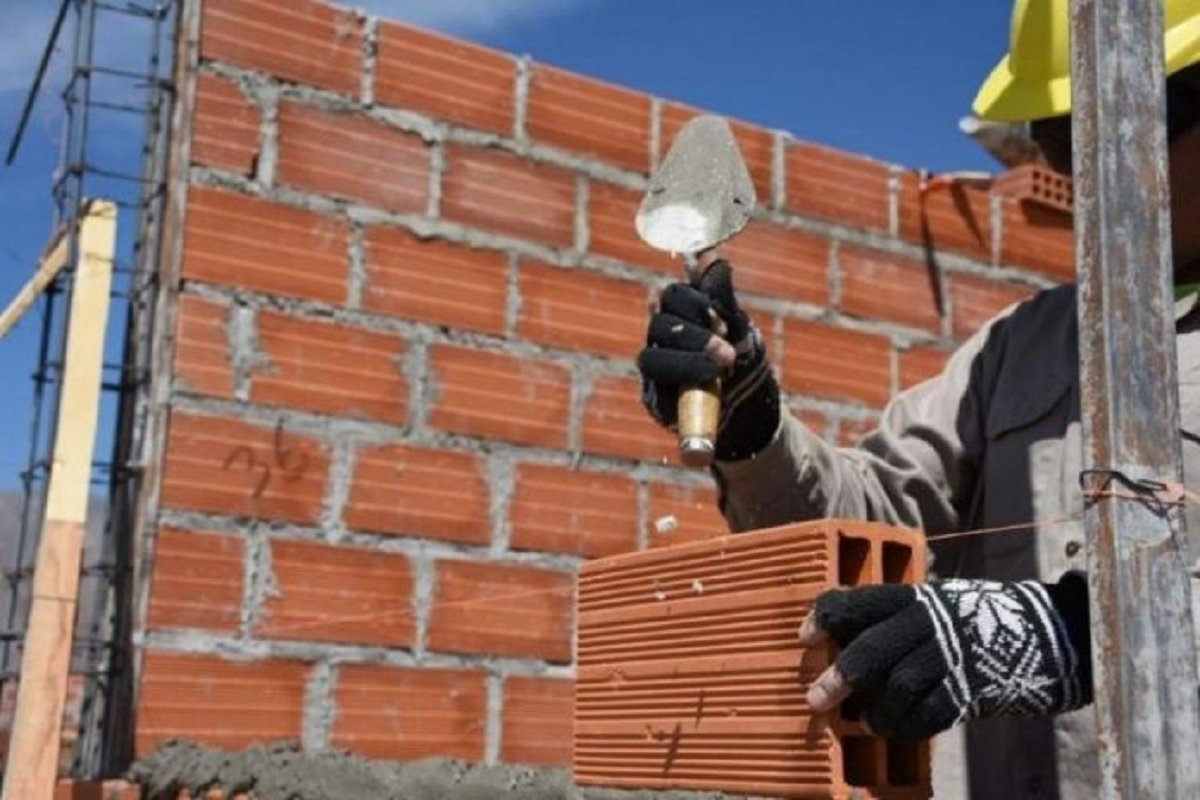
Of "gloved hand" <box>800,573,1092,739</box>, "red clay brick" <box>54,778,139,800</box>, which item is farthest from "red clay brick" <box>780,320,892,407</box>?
"gloved hand" <box>800,573,1092,739</box>

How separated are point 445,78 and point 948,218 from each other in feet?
5.01

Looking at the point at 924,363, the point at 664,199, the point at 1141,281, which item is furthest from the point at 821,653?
the point at 924,363

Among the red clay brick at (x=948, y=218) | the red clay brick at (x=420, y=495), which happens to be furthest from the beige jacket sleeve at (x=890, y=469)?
the red clay brick at (x=948, y=218)

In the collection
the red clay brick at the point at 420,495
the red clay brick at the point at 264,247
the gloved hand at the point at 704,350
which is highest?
the red clay brick at the point at 264,247

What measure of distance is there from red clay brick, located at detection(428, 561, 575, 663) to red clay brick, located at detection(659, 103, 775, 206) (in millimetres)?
1151

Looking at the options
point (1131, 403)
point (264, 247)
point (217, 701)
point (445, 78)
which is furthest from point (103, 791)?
point (1131, 403)

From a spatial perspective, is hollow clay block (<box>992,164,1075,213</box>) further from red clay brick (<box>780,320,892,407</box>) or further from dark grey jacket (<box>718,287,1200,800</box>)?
dark grey jacket (<box>718,287,1200,800</box>)

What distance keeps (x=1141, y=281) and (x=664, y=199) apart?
23.1 inches

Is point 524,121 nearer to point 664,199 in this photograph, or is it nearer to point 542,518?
point 542,518

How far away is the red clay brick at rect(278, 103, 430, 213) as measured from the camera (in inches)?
127

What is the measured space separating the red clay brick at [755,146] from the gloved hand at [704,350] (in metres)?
2.12

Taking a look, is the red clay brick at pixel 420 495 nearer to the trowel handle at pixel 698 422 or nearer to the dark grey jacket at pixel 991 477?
the dark grey jacket at pixel 991 477

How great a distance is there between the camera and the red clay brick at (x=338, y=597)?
9.98ft

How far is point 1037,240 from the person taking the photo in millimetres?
4438
